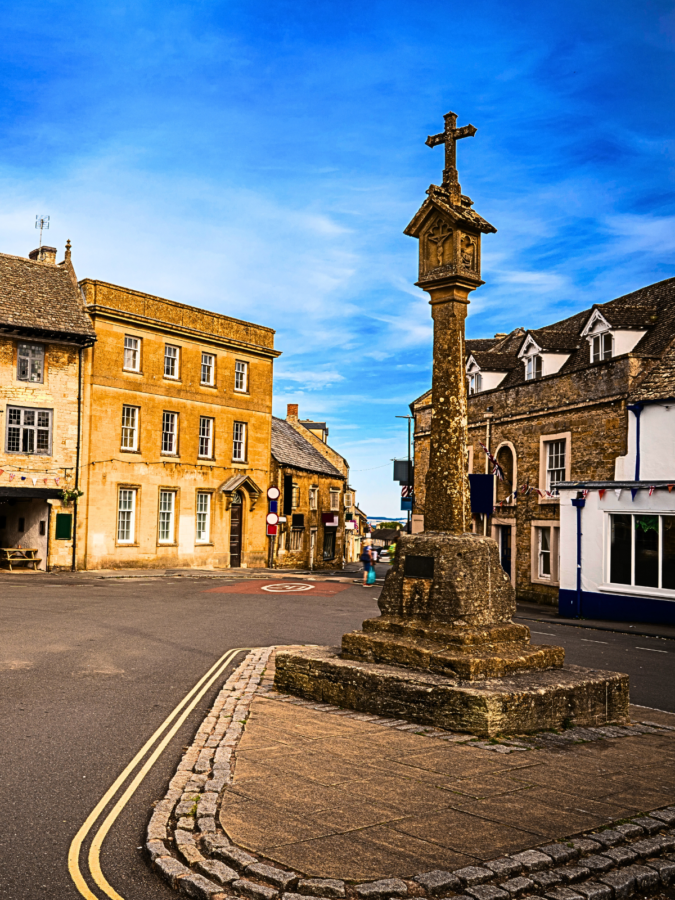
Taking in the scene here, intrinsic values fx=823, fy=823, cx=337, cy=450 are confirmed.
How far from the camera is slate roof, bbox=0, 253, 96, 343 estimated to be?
3022 centimetres

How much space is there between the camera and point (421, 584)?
884 centimetres

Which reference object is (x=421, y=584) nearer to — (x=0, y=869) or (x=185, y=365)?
(x=0, y=869)

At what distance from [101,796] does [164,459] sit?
97.9ft

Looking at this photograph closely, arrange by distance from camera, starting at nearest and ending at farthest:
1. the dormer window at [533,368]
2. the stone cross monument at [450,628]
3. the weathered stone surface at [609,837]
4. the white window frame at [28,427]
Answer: the weathered stone surface at [609,837]
the stone cross monument at [450,628]
the dormer window at [533,368]
the white window frame at [28,427]

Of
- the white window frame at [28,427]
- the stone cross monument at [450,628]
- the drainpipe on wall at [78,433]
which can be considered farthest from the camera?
the drainpipe on wall at [78,433]

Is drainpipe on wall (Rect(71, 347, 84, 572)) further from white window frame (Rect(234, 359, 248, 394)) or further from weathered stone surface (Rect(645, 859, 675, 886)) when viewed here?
weathered stone surface (Rect(645, 859, 675, 886))

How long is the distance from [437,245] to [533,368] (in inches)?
813

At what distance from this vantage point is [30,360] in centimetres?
3066

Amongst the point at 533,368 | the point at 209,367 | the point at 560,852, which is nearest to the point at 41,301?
the point at 209,367

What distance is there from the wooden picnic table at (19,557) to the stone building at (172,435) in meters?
1.65

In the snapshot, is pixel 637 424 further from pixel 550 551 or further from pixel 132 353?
pixel 132 353

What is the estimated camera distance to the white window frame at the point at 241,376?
39281 mm

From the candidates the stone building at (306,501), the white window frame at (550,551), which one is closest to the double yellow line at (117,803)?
the white window frame at (550,551)

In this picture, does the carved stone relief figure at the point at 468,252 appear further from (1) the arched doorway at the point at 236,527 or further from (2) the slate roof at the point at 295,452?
(2) the slate roof at the point at 295,452
